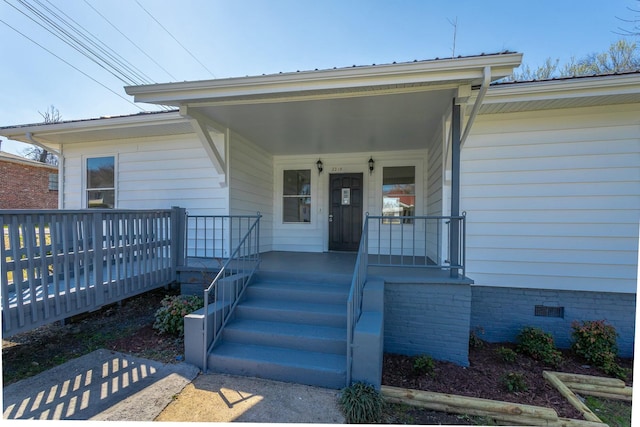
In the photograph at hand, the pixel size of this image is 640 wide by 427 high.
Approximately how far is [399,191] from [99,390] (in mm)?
5566

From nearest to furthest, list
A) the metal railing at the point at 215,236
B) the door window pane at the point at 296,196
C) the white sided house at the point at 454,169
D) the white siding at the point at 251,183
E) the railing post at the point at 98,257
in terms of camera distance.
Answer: the railing post at the point at 98,257
the white sided house at the point at 454,169
the metal railing at the point at 215,236
the white siding at the point at 251,183
the door window pane at the point at 296,196

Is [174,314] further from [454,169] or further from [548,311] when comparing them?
[548,311]

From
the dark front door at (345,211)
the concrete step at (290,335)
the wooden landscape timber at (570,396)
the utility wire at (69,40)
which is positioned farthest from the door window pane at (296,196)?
the utility wire at (69,40)

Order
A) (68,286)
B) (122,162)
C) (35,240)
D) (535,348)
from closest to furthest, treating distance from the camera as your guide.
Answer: (35,240)
(68,286)
(535,348)
(122,162)

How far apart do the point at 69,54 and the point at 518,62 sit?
35.3 feet

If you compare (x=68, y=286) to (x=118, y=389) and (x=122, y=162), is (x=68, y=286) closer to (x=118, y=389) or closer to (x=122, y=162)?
(x=118, y=389)

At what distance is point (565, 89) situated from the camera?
11.4ft

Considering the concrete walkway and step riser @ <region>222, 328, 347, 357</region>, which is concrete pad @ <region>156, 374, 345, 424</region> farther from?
step riser @ <region>222, 328, 347, 357</region>

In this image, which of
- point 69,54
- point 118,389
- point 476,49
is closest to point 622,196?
point 476,49

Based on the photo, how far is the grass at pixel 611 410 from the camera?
101 inches

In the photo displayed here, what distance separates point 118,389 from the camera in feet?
8.21

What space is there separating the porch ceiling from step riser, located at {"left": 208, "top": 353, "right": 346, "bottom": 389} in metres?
2.98

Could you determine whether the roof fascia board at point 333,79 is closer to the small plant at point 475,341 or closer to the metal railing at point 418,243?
the metal railing at point 418,243

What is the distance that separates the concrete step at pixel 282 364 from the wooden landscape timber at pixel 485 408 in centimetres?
47
